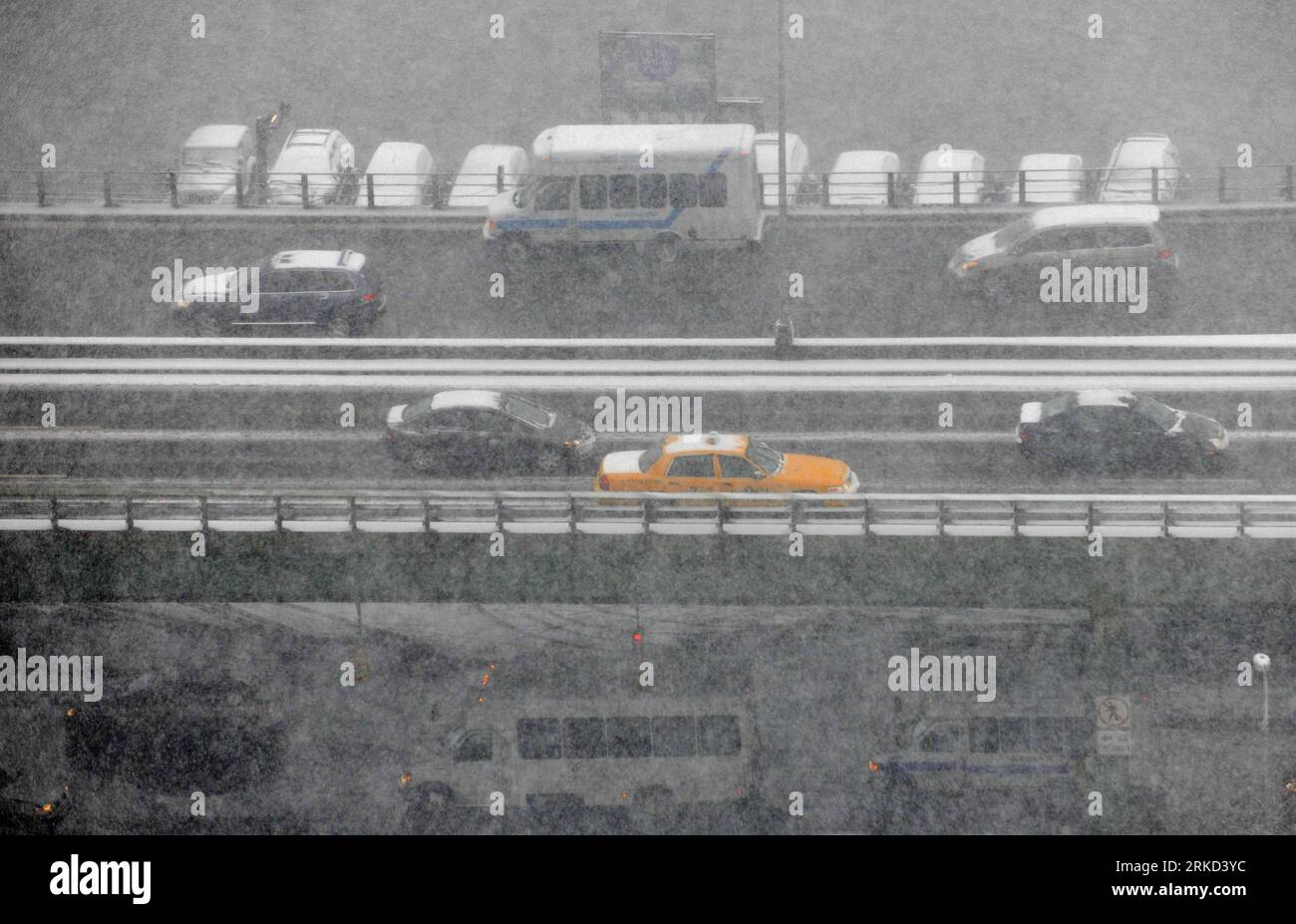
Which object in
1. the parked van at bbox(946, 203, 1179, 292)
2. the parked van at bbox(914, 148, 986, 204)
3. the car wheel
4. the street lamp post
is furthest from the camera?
the parked van at bbox(914, 148, 986, 204)

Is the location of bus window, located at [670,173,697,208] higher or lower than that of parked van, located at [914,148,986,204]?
lower

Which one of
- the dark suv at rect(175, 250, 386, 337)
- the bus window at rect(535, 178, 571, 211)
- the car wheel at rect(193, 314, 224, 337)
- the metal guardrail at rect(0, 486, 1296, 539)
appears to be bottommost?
the metal guardrail at rect(0, 486, 1296, 539)

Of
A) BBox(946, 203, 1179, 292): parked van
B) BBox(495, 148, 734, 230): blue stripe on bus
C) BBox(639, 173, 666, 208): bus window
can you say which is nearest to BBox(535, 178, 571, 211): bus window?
BBox(495, 148, 734, 230): blue stripe on bus

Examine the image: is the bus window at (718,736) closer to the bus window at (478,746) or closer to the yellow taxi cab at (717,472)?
the bus window at (478,746)

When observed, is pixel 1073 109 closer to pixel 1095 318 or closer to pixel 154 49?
pixel 1095 318

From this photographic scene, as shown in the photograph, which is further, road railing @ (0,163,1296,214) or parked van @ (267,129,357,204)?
parked van @ (267,129,357,204)

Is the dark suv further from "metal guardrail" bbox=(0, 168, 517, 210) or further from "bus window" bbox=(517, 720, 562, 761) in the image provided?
"bus window" bbox=(517, 720, 562, 761)

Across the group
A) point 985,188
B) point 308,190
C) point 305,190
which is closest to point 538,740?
point 305,190

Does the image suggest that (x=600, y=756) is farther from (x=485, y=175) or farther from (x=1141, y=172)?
(x=1141, y=172)
